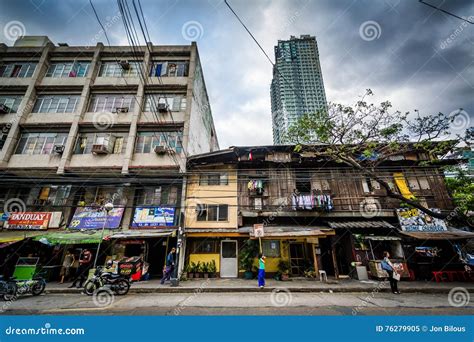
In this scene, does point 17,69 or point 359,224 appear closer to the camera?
point 359,224

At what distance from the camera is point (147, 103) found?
1611 cm

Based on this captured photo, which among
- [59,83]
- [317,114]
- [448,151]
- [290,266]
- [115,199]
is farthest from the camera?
[59,83]

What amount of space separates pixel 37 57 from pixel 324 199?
27316mm

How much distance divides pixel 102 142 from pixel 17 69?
12.2 m

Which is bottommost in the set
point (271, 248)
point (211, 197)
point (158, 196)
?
point (271, 248)

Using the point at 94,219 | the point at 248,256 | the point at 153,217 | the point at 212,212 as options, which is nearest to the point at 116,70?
the point at 94,219

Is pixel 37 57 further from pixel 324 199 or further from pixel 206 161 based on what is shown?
pixel 324 199

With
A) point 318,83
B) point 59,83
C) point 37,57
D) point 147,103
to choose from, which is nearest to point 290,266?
point 147,103

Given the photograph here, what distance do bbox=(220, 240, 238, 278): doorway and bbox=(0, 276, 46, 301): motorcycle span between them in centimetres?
913

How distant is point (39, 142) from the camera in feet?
49.8

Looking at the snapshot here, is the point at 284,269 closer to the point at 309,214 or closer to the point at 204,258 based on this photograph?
the point at 309,214

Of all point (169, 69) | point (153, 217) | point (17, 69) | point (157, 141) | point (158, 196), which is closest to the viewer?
point (153, 217)

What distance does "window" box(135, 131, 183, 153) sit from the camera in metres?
15.0

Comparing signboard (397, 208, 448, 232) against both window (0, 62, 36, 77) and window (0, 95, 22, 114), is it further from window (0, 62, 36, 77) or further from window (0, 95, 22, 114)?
window (0, 62, 36, 77)
